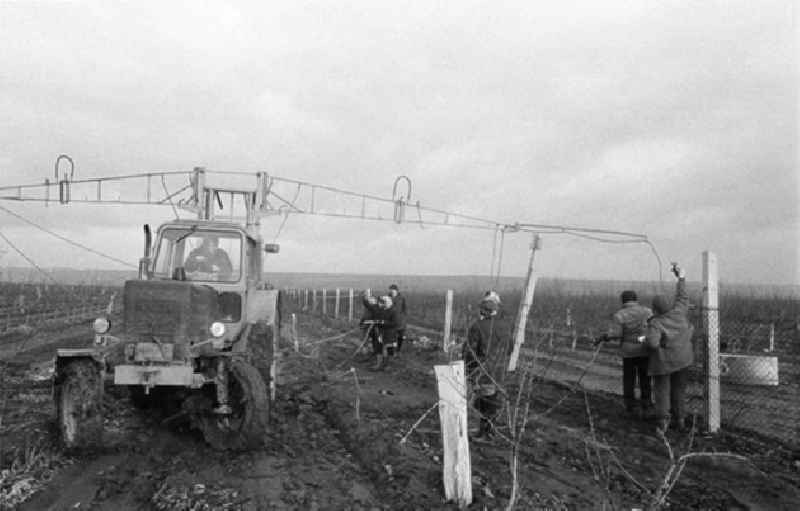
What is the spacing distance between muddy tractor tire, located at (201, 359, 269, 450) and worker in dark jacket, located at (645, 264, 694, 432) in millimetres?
4605

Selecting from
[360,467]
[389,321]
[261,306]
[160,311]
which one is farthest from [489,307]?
[389,321]

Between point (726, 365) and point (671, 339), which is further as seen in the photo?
point (726, 365)

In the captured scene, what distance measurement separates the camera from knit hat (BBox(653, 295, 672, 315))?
7.53m

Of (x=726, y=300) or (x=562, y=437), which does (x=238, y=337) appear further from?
(x=726, y=300)

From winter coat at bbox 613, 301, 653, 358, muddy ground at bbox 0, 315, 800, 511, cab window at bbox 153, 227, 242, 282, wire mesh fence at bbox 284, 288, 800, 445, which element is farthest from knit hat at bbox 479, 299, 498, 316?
cab window at bbox 153, 227, 242, 282

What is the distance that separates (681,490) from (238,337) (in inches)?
195

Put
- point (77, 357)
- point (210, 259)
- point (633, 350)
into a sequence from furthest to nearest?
point (633, 350)
point (210, 259)
point (77, 357)

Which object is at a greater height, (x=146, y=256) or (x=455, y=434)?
(x=146, y=256)

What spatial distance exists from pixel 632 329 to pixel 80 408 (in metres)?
6.52

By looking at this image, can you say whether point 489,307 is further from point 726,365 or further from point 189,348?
point 726,365

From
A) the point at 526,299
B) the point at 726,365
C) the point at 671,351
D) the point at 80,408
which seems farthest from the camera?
the point at 526,299

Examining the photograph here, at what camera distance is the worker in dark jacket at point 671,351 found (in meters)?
7.31

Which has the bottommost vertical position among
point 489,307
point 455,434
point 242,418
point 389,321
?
point 242,418

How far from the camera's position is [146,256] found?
764 centimetres
